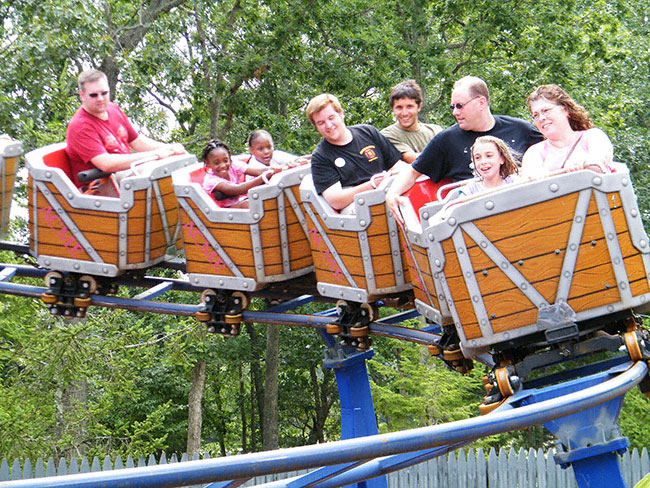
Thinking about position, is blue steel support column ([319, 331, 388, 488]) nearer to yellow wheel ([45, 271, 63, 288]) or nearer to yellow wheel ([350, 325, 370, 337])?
yellow wheel ([350, 325, 370, 337])

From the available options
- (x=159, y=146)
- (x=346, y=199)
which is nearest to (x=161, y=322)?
(x=159, y=146)

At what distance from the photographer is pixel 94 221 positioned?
4.12 m

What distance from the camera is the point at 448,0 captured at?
10.4 m

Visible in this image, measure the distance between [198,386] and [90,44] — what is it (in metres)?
5.49

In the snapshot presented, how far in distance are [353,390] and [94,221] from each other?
1.49m

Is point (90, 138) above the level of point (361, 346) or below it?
above

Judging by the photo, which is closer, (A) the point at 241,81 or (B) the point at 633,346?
(B) the point at 633,346

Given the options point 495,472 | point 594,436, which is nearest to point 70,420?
point 495,472

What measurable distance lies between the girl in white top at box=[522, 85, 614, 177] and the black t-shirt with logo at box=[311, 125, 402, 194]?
100 cm

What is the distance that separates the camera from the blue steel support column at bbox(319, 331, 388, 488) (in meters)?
4.16

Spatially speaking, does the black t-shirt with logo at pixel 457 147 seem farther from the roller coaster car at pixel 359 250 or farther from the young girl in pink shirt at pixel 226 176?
the young girl in pink shirt at pixel 226 176

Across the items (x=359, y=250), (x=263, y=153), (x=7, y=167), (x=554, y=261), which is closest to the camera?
(x=554, y=261)

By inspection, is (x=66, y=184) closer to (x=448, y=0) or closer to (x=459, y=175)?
(x=459, y=175)

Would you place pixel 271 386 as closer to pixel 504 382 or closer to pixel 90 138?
pixel 90 138
